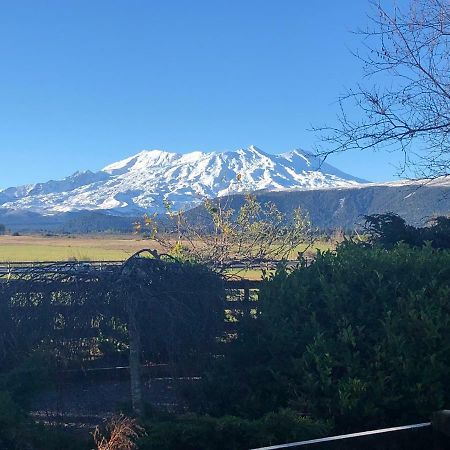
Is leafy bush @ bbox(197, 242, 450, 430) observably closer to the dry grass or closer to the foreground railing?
the dry grass

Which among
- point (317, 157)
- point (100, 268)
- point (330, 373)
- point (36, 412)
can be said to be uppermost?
point (317, 157)

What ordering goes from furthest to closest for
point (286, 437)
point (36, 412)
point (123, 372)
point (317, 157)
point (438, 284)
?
point (317, 157)
point (123, 372)
point (36, 412)
point (438, 284)
point (286, 437)

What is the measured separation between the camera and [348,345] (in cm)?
609

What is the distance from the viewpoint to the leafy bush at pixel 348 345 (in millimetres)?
5785

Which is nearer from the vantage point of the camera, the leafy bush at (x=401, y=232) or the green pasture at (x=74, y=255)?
the leafy bush at (x=401, y=232)

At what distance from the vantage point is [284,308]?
6676 mm

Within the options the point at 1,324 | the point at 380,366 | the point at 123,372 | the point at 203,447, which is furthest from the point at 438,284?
the point at 1,324

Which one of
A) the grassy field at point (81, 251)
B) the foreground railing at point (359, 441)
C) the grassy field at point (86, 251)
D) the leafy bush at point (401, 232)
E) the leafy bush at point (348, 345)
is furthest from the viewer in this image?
the grassy field at point (81, 251)

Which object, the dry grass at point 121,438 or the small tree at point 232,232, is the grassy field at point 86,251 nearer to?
the small tree at point 232,232

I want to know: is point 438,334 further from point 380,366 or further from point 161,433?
point 161,433

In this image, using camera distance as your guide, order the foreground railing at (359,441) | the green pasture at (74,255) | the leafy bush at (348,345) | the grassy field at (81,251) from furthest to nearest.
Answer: the green pasture at (74,255) < the grassy field at (81,251) < the leafy bush at (348,345) < the foreground railing at (359,441)

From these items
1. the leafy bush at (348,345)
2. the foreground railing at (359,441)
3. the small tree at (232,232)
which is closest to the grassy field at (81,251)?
the small tree at (232,232)

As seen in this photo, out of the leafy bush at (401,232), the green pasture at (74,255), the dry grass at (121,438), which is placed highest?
the leafy bush at (401,232)

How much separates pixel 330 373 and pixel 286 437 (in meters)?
1.04
